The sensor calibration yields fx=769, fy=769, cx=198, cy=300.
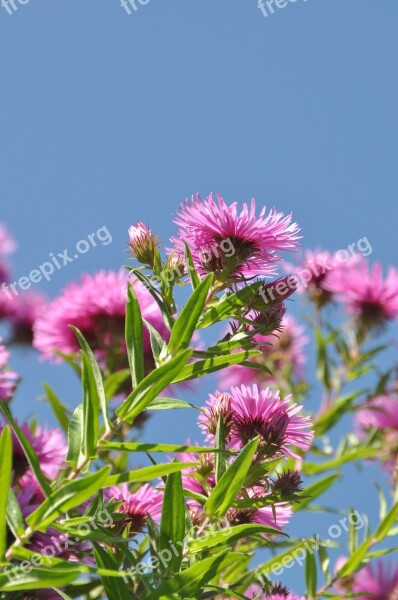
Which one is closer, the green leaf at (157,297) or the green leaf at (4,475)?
the green leaf at (4,475)

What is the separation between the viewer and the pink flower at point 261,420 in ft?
3.33

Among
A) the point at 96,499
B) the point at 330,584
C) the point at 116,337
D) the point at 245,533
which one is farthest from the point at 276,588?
the point at 116,337

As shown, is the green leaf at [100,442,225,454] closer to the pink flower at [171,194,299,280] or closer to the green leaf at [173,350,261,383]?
the green leaf at [173,350,261,383]

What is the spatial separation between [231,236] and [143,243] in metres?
0.12

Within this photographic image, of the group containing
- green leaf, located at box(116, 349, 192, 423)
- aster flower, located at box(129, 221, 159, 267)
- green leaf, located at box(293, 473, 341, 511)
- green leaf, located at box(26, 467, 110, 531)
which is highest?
aster flower, located at box(129, 221, 159, 267)

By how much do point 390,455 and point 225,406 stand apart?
4.94ft

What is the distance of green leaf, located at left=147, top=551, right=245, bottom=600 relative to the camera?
84 cm

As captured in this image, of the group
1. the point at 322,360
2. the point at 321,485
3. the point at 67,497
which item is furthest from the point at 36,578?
the point at 322,360

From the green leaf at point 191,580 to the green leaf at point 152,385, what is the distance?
18cm

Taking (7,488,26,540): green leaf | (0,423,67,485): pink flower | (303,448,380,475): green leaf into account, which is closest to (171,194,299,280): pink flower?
(7,488,26,540): green leaf

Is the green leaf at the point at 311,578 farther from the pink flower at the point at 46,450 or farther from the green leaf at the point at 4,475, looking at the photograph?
the green leaf at the point at 4,475

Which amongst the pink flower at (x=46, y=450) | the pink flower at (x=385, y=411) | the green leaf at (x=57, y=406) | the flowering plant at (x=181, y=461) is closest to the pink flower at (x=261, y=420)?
the flowering plant at (x=181, y=461)

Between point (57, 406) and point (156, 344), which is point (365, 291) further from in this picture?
point (156, 344)

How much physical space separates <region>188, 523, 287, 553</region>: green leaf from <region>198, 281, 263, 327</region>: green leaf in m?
0.25
